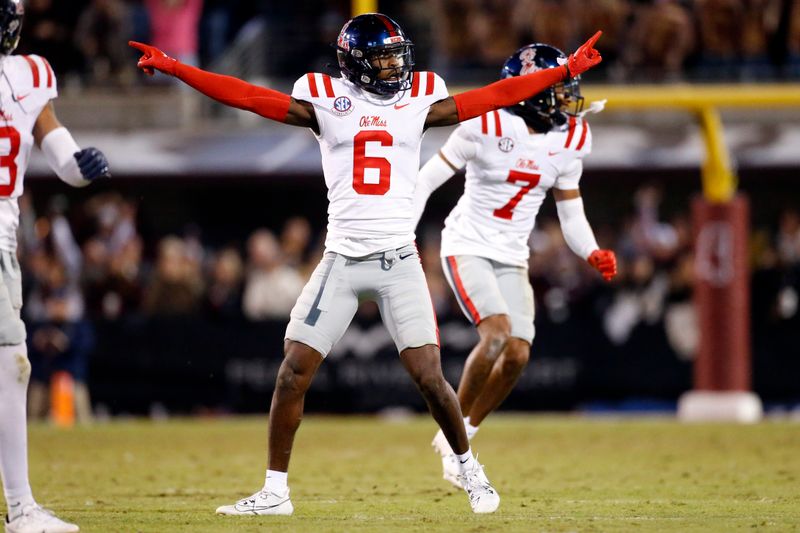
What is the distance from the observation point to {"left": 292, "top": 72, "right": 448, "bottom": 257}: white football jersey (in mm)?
6113

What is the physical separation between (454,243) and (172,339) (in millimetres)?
6242

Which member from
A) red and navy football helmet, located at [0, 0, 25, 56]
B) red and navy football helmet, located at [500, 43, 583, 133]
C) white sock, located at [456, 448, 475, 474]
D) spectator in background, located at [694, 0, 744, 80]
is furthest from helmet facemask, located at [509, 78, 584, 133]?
spectator in background, located at [694, 0, 744, 80]

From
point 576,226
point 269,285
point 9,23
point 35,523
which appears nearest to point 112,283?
point 269,285

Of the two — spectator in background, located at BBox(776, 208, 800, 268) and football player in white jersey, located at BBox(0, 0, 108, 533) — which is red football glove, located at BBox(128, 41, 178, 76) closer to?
football player in white jersey, located at BBox(0, 0, 108, 533)

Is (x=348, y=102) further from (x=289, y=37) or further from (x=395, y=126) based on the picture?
(x=289, y=37)

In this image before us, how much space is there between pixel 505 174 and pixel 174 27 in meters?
9.00

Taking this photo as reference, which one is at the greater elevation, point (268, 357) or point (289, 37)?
point (289, 37)

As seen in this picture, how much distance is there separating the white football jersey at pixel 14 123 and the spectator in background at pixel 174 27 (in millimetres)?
10097

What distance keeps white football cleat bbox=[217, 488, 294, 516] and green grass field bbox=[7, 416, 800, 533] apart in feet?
0.27

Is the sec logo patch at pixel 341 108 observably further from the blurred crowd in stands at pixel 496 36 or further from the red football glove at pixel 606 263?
the blurred crowd in stands at pixel 496 36

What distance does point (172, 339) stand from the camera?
13.5 m

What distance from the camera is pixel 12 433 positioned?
5.47m

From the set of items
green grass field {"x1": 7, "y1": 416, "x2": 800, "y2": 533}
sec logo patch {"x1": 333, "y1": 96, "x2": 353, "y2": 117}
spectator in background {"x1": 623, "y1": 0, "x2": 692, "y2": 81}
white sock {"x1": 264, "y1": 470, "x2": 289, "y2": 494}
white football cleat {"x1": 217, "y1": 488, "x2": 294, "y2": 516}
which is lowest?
green grass field {"x1": 7, "y1": 416, "x2": 800, "y2": 533}

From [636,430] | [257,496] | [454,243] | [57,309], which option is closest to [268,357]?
[57,309]
